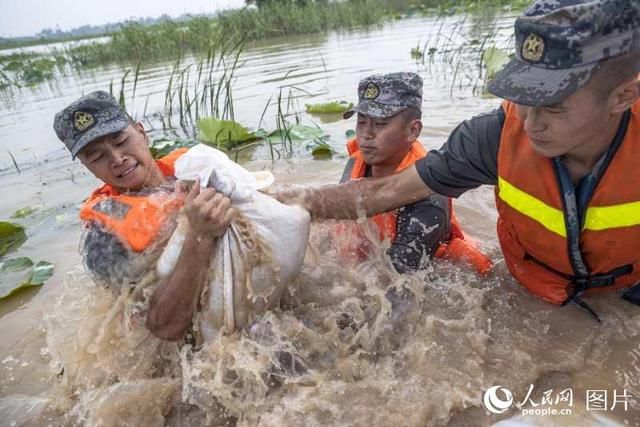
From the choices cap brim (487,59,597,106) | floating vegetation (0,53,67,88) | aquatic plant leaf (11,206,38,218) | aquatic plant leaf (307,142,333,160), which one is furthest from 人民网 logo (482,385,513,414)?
floating vegetation (0,53,67,88)

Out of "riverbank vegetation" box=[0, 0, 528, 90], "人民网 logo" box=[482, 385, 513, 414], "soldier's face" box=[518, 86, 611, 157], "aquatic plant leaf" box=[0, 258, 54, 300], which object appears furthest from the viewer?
"riverbank vegetation" box=[0, 0, 528, 90]

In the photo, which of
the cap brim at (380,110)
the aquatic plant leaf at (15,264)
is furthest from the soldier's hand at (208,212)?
the aquatic plant leaf at (15,264)

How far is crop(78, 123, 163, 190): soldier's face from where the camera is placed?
2369 millimetres

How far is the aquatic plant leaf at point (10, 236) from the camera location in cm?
421

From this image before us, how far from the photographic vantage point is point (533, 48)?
1844 millimetres

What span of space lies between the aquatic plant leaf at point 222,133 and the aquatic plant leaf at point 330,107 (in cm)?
130

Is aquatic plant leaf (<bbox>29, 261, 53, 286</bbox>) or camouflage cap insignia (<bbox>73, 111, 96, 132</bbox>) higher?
camouflage cap insignia (<bbox>73, 111, 96, 132</bbox>)

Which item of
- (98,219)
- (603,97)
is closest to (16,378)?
(98,219)

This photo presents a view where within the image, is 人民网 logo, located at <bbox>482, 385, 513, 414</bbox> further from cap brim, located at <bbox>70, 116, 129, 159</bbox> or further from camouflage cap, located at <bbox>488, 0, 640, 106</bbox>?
cap brim, located at <bbox>70, 116, 129, 159</bbox>

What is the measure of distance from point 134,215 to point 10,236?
111 inches

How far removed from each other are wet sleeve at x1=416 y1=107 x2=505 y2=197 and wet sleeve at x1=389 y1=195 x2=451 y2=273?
20 cm

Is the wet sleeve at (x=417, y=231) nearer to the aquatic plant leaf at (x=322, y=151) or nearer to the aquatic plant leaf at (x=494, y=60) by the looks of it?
the aquatic plant leaf at (x=322, y=151)

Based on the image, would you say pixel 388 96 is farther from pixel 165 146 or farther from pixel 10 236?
pixel 165 146

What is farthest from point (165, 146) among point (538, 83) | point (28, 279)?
point (538, 83)
